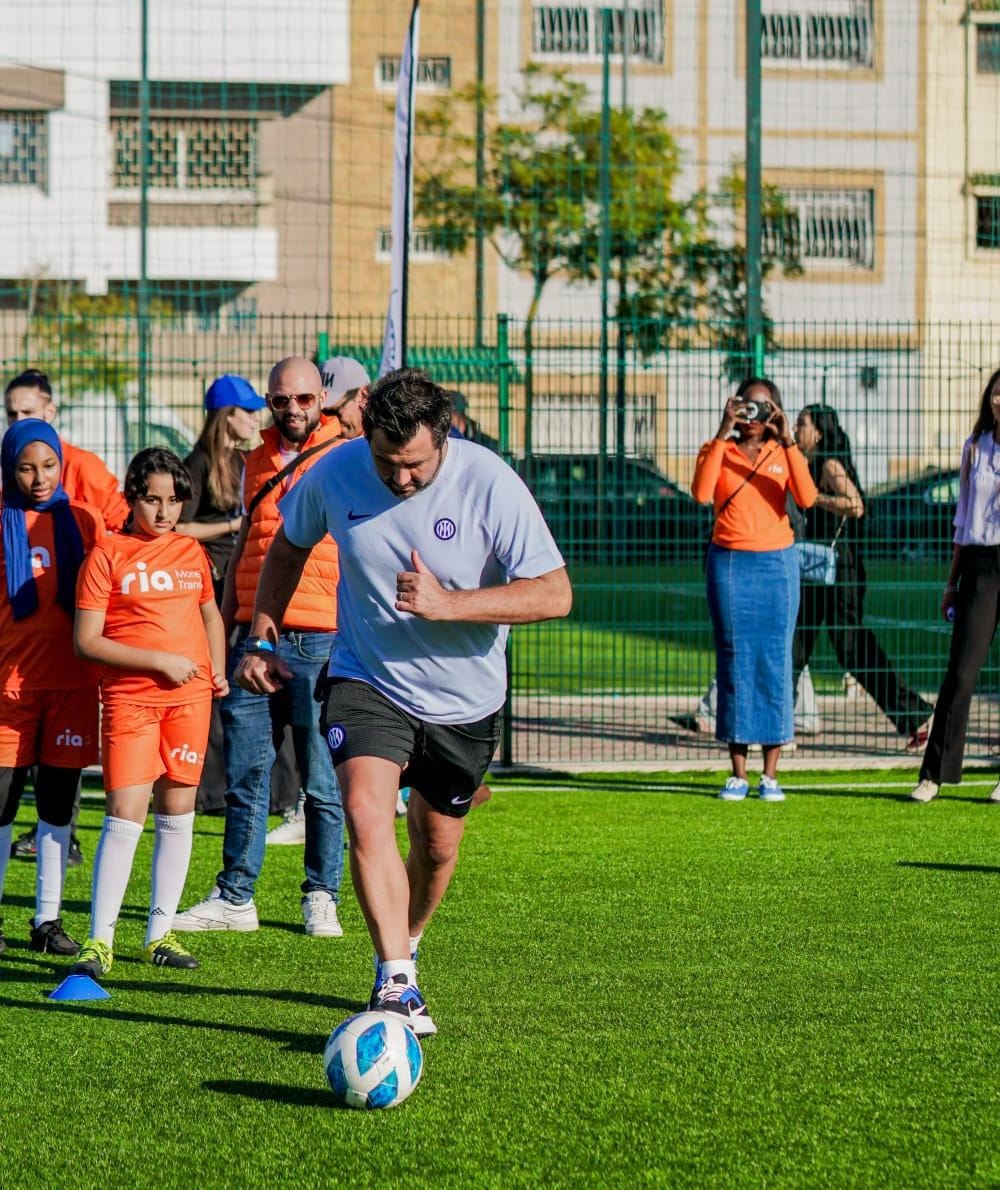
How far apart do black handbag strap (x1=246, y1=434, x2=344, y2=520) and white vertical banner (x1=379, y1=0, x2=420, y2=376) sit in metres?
1.80

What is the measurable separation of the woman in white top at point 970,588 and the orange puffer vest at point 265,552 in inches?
155

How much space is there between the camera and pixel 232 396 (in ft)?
27.8

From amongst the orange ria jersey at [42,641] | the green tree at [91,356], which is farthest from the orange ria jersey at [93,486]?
the green tree at [91,356]

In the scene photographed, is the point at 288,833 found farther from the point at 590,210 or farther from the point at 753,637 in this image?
the point at 590,210

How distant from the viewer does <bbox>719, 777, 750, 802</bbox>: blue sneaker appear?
1005 cm

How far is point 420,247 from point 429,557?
19.0 metres

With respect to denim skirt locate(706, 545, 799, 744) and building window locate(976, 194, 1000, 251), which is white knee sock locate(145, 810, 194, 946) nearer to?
denim skirt locate(706, 545, 799, 744)

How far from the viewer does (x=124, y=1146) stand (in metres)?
4.45

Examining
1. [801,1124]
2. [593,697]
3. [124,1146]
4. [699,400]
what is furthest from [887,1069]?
[593,697]

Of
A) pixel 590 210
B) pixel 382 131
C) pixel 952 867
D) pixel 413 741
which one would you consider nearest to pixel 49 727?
pixel 413 741

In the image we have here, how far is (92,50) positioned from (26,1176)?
23819mm

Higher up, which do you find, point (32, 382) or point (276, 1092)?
point (32, 382)

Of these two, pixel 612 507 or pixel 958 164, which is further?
pixel 958 164

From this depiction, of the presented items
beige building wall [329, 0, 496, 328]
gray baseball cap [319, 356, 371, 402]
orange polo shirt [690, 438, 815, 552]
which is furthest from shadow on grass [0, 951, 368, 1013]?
beige building wall [329, 0, 496, 328]
